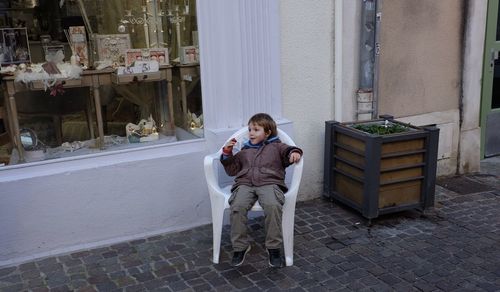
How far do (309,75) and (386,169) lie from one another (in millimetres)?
1080

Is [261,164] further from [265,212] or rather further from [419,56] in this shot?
[419,56]

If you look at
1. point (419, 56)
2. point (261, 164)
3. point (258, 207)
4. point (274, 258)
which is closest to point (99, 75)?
point (261, 164)

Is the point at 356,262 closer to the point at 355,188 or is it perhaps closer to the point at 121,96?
the point at 355,188

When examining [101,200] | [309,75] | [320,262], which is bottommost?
[320,262]

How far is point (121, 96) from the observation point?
4.20 meters

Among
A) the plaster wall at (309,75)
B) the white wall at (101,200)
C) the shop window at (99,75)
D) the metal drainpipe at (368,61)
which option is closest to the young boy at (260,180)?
the white wall at (101,200)

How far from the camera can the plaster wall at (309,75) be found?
14.4 ft

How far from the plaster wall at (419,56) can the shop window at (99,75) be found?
6.20ft

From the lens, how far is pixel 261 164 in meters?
3.65

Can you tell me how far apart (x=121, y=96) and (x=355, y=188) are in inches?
81.4

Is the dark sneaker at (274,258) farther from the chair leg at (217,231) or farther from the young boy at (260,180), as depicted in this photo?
the chair leg at (217,231)

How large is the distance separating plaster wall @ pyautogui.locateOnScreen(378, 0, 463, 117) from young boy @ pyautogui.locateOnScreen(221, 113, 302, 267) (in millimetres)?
1731

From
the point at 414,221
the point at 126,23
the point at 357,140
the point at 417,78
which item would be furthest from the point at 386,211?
the point at 126,23

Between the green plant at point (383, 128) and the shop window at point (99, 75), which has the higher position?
the shop window at point (99, 75)
